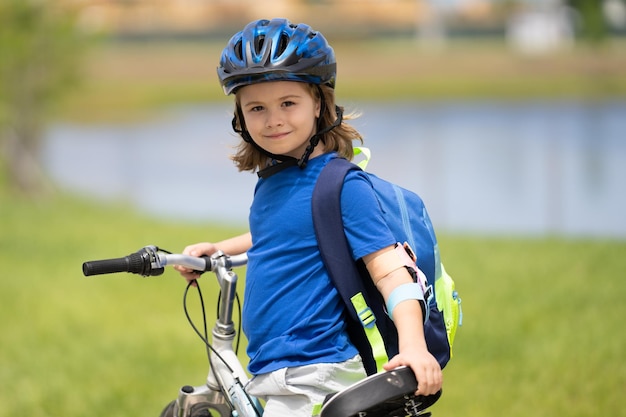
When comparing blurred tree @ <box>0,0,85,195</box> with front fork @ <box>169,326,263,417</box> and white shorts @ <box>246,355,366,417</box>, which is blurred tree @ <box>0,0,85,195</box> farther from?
white shorts @ <box>246,355,366,417</box>

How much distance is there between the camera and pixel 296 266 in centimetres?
304

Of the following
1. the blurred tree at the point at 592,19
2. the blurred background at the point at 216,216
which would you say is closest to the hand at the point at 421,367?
the blurred background at the point at 216,216

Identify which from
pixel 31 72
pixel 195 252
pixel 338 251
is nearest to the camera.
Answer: pixel 338 251

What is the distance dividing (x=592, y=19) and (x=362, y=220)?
40662mm

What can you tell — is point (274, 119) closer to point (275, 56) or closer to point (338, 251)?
point (275, 56)

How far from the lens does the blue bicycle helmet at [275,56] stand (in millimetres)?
3021

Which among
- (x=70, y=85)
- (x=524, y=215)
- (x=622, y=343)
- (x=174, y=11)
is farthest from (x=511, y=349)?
(x=174, y=11)

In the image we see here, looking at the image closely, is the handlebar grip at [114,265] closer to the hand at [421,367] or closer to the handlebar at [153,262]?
the handlebar at [153,262]

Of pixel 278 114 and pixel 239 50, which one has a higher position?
pixel 239 50

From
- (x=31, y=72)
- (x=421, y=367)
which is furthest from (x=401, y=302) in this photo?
(x=31, y=72)

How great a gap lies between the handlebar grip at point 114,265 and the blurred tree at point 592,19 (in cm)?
3434

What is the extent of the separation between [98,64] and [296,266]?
5456cm

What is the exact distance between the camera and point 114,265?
3066 mm

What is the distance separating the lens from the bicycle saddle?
265cm
